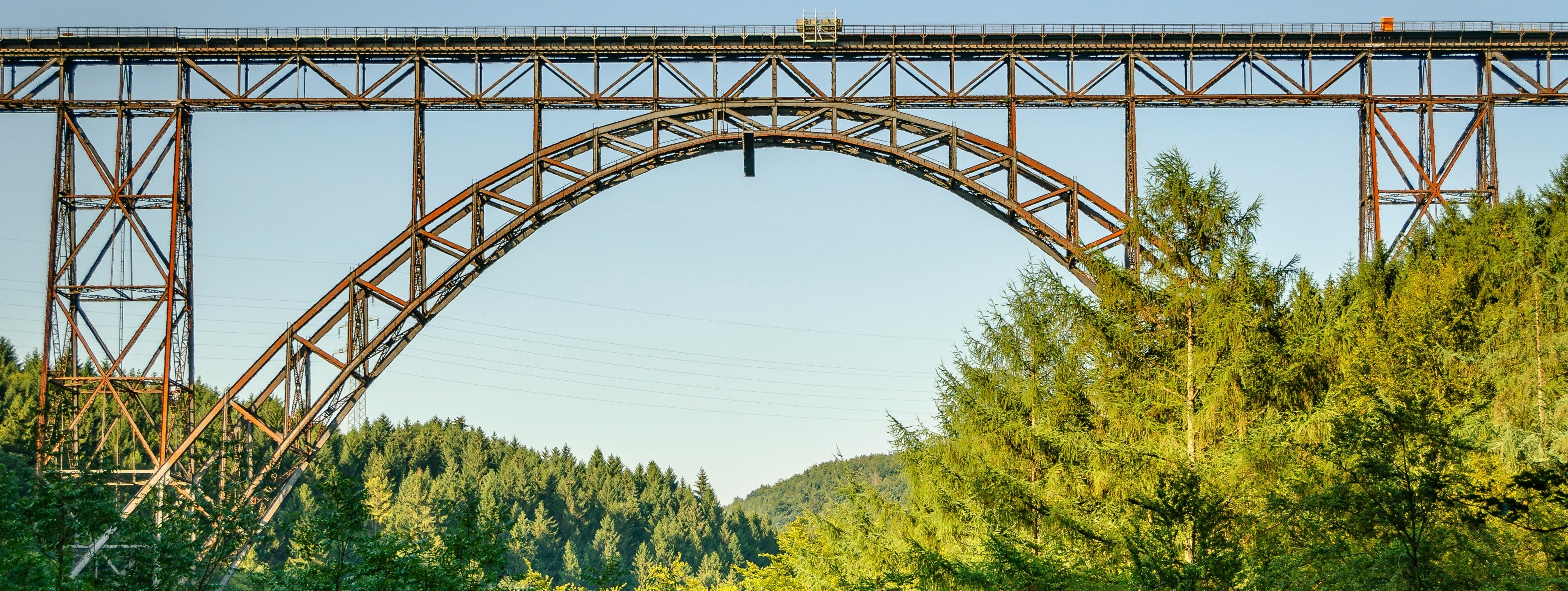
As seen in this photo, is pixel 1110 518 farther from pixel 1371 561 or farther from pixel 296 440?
pixel 296 440

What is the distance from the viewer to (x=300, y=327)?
27250mm

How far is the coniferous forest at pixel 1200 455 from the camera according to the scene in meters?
15.8

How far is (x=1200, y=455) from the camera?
1819cm

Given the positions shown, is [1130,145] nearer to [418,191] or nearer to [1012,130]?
[1012,130]

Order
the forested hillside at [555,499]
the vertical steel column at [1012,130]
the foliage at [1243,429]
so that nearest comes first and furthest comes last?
the foliage at [1243,429] → the vertical steel column at [1012,130] → the forested hillside at [555,499]

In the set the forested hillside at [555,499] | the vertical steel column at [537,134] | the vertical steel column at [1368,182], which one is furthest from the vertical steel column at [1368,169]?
the forested hillside at [555,499]

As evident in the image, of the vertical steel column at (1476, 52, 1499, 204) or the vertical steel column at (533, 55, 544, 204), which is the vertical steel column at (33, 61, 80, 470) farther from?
the vertical steel column at (1476, 52, 1499, 204)

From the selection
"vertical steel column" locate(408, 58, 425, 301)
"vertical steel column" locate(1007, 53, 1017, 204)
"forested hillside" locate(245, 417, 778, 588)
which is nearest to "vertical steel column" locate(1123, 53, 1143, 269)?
"vertical steel column" locate(1007, 53, 1017, 204)

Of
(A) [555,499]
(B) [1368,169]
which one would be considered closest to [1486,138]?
(B) [1368,169]

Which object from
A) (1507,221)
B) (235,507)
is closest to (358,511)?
(235,507)

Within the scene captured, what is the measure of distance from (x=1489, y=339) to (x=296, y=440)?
23392mm

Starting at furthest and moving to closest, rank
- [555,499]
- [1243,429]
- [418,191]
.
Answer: [555,499] → [418,191] → [1243,429]

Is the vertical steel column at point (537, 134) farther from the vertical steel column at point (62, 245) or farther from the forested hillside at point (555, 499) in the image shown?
the forested hillside at point (555, 499)

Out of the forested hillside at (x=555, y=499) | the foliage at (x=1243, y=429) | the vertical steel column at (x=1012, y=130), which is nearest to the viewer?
the foliage at (x=1243, y=429)
